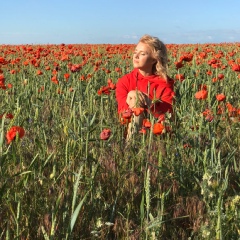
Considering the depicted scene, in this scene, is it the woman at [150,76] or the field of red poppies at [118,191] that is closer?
the field of red poppies at [118,191]

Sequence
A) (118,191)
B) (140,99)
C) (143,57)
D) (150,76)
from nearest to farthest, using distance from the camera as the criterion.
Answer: (118,191) < (140,99) < (143,57) < (150,76)

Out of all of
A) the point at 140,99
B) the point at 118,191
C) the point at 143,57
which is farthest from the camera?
the point at 143,57

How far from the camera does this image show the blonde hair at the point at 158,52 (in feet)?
11.0

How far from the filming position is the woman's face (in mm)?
3324

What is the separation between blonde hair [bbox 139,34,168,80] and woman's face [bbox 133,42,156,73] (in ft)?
0.10

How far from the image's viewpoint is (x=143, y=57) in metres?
3.33

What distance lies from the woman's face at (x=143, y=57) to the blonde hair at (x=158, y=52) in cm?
3

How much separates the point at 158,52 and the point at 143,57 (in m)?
0.13

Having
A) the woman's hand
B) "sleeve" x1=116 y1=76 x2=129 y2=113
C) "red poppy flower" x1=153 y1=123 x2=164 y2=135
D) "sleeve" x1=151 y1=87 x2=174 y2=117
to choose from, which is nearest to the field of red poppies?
"red poppy flower" x1=153 y1=123 x2=164 y2=135

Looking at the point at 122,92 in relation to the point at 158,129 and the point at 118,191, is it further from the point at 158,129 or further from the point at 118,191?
the point at 118,191

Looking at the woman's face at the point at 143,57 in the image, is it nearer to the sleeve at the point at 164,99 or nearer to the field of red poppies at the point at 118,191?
the sleeve at the point at 164,99

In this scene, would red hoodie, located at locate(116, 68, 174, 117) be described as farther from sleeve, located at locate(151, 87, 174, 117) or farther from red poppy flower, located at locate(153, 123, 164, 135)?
red poppy flower, located at locate(153, 123, 164, 135)

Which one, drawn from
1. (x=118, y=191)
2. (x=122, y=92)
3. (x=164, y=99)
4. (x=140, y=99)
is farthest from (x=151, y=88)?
(x=118, y=191)

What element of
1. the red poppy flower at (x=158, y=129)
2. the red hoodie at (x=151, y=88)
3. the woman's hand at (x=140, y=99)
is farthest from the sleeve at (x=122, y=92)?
the red poppy flower at (x=158, y=129)
